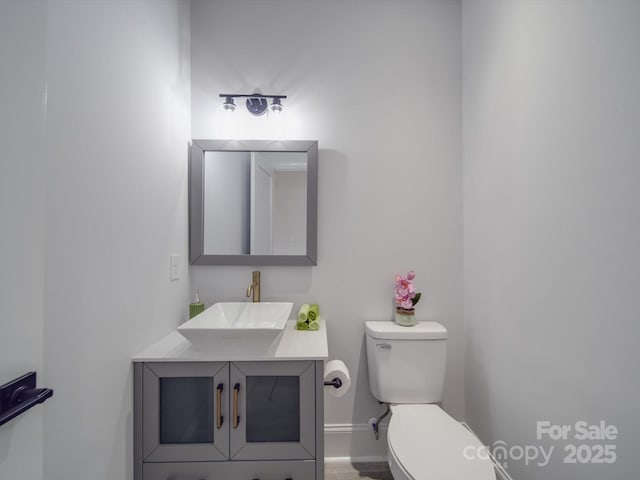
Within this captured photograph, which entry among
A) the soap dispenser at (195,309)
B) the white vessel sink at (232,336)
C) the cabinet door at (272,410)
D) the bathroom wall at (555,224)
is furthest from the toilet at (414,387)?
the soap dispenser at (195,309)

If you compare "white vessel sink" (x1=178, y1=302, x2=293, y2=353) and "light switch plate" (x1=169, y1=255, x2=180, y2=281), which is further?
"light switch plate" (x1=169, y1=255, x2=180, y2=281)

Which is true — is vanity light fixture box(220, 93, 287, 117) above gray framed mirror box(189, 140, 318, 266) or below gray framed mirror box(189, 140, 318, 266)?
above

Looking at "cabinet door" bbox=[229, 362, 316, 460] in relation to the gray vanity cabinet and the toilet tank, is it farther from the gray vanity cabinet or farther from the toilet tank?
the toilet tank

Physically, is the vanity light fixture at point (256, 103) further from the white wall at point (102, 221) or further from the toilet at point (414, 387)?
the toilet at point (414, 387)

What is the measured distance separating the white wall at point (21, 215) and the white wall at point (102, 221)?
160 mm

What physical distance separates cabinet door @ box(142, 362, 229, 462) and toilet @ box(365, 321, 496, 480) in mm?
710

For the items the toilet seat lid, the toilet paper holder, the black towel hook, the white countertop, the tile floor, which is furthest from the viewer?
the tile floor

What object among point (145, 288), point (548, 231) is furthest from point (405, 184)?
point (145, 288)

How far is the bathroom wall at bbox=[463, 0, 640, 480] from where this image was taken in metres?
0.84

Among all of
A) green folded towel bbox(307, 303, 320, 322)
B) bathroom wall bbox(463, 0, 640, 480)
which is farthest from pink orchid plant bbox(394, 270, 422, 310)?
green folded towel bbox(307, 303, 320, 322)

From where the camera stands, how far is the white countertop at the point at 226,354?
1127 millimetres

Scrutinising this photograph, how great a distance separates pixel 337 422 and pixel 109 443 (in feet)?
3.77

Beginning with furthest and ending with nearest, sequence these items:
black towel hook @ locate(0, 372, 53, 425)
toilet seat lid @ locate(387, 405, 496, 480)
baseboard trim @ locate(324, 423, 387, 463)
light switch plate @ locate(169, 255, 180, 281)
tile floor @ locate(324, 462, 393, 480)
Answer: baseboard trim @ locate(324, 423, 387, 463) → tile floor @ locate(324, 462, 393, 480) → light switch plate @ locate(169, 255, 180, 281) → toilet seat lid @ locate(387, 405, 496, 480) → black towel hook @ locate(0, 372, 53, 425)

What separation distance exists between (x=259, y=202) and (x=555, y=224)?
1.38 m
